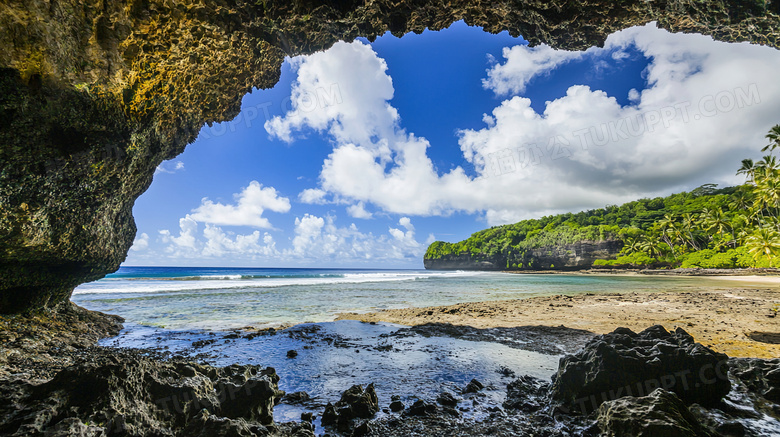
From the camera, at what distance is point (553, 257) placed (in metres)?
77.6

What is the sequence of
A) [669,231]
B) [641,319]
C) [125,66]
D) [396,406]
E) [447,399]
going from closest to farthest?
1. [396,406]
2. [447,399]
3. [125,66]
4. [641,319]
5. [669,231]

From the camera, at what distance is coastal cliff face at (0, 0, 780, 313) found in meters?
4.45

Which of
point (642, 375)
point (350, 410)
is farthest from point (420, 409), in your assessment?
point (642, 375)

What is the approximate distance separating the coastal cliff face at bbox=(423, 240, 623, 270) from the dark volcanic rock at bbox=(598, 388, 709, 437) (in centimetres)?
8098

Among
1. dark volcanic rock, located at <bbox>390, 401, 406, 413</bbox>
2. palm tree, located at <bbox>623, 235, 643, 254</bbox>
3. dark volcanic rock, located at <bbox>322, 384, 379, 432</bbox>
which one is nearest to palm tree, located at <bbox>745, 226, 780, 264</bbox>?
palm tree, located at <bbox>623, 235, 643, 254</bbox>

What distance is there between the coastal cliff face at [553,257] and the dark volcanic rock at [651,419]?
8098 centimetres

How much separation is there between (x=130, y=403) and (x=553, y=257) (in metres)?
89.3

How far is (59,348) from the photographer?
20.3ft

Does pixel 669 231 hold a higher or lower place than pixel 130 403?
higher

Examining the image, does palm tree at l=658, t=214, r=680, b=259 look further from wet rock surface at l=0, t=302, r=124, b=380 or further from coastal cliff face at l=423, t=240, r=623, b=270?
wet rock surface at l=0, t=302, r=124, b=380

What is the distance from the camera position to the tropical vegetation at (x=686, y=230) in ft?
94.9

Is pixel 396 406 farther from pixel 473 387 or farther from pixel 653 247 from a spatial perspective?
pixel 653 247

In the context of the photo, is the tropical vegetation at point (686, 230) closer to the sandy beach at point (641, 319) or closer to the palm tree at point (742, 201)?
the palm tree at point (742, 201)

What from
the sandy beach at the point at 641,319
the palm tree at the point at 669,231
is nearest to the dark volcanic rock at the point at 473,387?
the sandy beach at the point at 641,319
